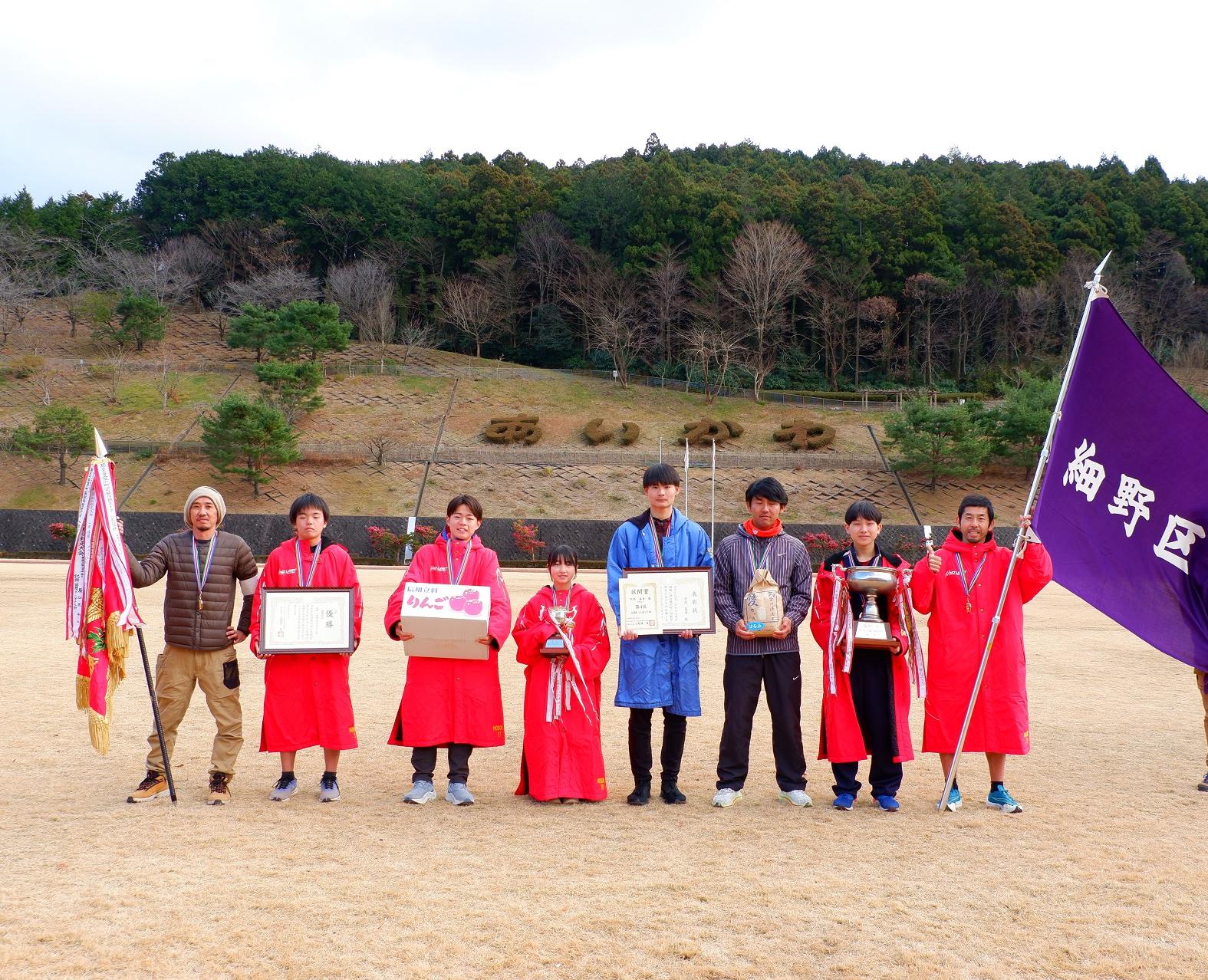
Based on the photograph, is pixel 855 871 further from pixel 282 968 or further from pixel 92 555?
pixel 92 555

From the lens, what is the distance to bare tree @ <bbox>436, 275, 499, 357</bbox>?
162 ft

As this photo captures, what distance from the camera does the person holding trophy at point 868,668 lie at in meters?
5.33

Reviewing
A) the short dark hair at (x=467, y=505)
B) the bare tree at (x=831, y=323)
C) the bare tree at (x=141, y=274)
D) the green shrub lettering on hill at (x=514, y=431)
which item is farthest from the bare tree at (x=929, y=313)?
the short dark hair at (x=467, y=505)

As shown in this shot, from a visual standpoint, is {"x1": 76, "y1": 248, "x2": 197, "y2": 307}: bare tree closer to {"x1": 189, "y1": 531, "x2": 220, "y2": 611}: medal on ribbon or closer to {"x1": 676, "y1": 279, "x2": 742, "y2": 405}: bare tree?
{"x1": 676, "y1": 279, "x2": 742, "y2": 405}: bare tree

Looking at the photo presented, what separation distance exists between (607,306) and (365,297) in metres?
12.4

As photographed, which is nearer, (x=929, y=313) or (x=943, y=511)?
(x=943, y=511)

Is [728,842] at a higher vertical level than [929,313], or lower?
lower

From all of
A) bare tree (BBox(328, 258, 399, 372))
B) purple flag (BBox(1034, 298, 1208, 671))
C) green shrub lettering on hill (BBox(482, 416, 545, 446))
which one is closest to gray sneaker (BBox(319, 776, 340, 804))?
purple flag (BBox(1034, 298, 1208, 671))

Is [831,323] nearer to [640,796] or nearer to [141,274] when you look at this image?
[141,274]

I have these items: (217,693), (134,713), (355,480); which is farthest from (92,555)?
(355,480)

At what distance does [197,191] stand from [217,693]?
58.2 m

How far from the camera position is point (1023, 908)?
3.73 meters

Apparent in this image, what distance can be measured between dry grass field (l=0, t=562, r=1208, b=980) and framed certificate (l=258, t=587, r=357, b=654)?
33.3 inches

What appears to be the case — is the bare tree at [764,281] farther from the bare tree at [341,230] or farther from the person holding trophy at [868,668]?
the person holding trophy at [868,668]
